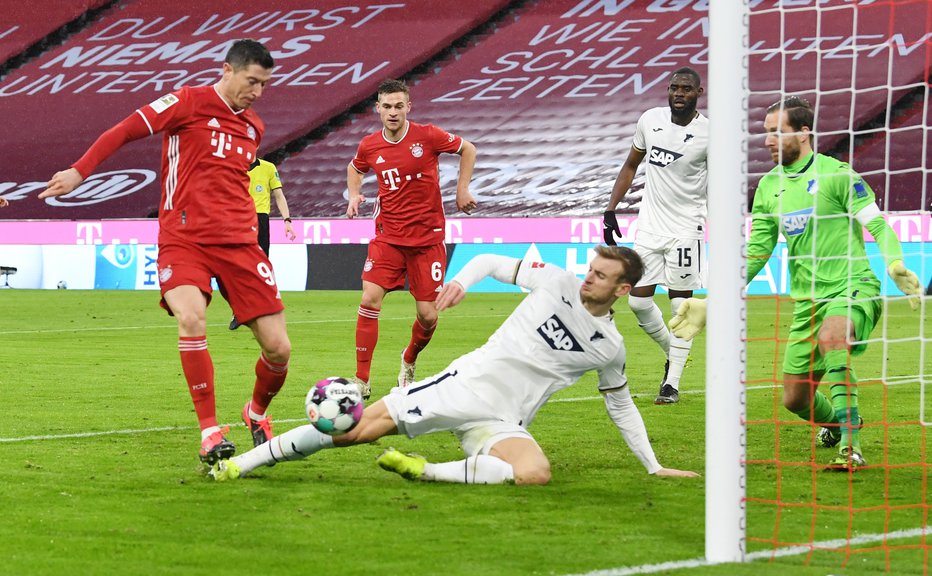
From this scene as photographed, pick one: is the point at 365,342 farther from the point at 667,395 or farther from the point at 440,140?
the point at 667,395

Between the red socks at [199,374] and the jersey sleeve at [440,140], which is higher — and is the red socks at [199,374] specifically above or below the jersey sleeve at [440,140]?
below

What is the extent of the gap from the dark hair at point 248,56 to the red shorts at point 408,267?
10.3 ft

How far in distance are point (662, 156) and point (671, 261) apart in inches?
27.5

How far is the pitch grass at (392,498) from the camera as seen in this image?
4043mm

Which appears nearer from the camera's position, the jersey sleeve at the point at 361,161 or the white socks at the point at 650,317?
the white socks at the point at 650,317

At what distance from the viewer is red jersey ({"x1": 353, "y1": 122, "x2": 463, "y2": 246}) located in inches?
352

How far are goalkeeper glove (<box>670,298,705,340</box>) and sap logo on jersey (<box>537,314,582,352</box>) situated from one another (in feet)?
2.65

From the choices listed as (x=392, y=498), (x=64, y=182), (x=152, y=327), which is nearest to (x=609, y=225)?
(x=392, y=498)

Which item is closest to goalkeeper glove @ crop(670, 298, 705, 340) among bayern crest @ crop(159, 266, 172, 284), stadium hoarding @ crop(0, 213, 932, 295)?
bayern crest @ crop(159, 266, 172, 284)

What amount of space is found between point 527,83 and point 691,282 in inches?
705

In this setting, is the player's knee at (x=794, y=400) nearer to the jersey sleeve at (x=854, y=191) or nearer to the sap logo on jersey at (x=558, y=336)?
the jersey sleeve at (x=854, y=191)

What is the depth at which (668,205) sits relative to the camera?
29.3ft

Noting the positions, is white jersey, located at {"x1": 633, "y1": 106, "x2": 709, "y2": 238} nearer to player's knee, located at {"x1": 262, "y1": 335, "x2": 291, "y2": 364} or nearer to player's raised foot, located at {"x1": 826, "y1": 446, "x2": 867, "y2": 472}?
player's raised foot, located at {"x1": 826, "y1": 446, "x2": 867, "y2": 472}

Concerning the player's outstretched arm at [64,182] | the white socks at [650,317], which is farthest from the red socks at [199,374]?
the white socks at [650,317]
